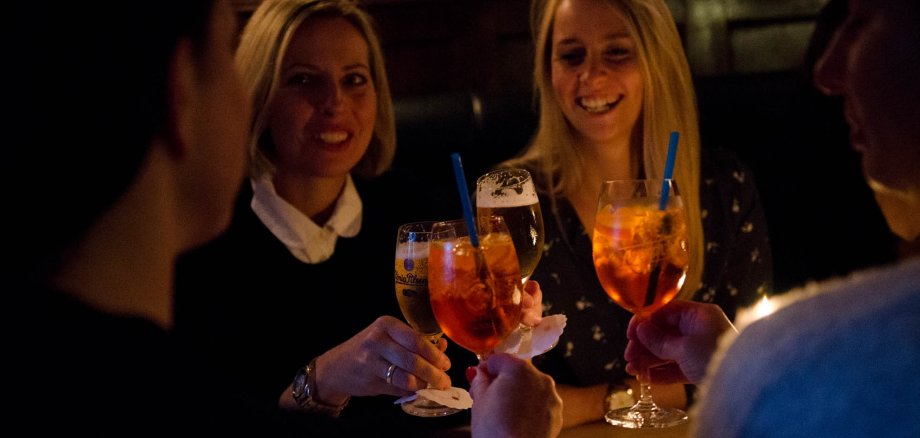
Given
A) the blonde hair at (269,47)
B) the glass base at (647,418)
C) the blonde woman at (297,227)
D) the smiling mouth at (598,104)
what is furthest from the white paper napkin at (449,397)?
the smiling mouth at (598,104)

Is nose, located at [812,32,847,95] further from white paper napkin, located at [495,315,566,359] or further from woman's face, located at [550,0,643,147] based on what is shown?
woman's face, located at [550,0,643,147]

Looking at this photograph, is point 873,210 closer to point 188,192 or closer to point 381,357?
point 381,357

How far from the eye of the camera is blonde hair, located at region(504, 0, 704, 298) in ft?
7.90

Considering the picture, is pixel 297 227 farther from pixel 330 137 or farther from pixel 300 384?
pixel 300 384

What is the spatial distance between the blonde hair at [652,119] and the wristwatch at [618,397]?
59cm

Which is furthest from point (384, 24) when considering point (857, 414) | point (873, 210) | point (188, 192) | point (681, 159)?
point (857, 414)

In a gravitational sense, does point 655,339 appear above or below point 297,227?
below

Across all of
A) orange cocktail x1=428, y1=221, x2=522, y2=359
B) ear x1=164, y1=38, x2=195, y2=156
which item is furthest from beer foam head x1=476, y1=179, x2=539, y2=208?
ear x1=164, y1=38, x2=195, y2=156

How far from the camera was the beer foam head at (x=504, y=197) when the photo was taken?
175cm

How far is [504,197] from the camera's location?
175cm

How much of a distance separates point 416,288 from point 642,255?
0.45m

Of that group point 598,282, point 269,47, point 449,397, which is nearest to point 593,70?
point 598,282

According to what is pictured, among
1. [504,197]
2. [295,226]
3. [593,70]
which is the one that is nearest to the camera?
[504,197]

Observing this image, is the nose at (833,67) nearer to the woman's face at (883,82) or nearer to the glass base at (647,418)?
the woman's face at (883,82)
